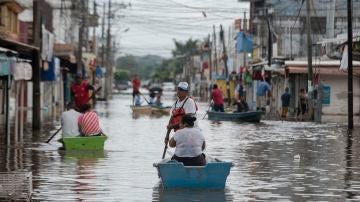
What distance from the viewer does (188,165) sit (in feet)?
50.4

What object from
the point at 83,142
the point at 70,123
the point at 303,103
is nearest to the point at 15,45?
the point at 70,123

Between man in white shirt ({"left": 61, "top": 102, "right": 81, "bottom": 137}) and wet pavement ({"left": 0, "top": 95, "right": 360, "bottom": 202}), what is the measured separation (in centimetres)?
59

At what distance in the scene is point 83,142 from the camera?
23.0 m

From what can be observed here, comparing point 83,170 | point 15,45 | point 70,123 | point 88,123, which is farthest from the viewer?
point 15,45

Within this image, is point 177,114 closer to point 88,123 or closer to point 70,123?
point 88,123

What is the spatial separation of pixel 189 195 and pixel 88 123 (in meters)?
8.56

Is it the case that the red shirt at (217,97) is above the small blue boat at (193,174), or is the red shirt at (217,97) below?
above

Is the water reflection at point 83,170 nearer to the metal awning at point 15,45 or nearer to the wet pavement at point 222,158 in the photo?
the wet pavement at point 222,158

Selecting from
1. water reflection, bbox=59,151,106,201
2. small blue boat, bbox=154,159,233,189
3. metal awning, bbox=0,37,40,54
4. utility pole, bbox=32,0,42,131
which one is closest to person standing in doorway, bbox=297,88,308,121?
utility pole, bbox=32,0,42,131

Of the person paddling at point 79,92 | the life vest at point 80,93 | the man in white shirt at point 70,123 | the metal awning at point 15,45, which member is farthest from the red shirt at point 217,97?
the man in white shirt at point 70,123

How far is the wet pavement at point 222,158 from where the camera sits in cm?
1473

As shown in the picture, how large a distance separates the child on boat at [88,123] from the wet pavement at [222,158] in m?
0.64

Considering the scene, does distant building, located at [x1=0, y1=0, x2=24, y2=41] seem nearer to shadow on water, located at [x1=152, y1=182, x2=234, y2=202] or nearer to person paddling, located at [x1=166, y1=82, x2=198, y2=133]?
person paddling, located at [x1=166, y1=82, x2=198, y2=133]

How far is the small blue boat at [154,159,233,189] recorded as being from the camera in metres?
15.0
